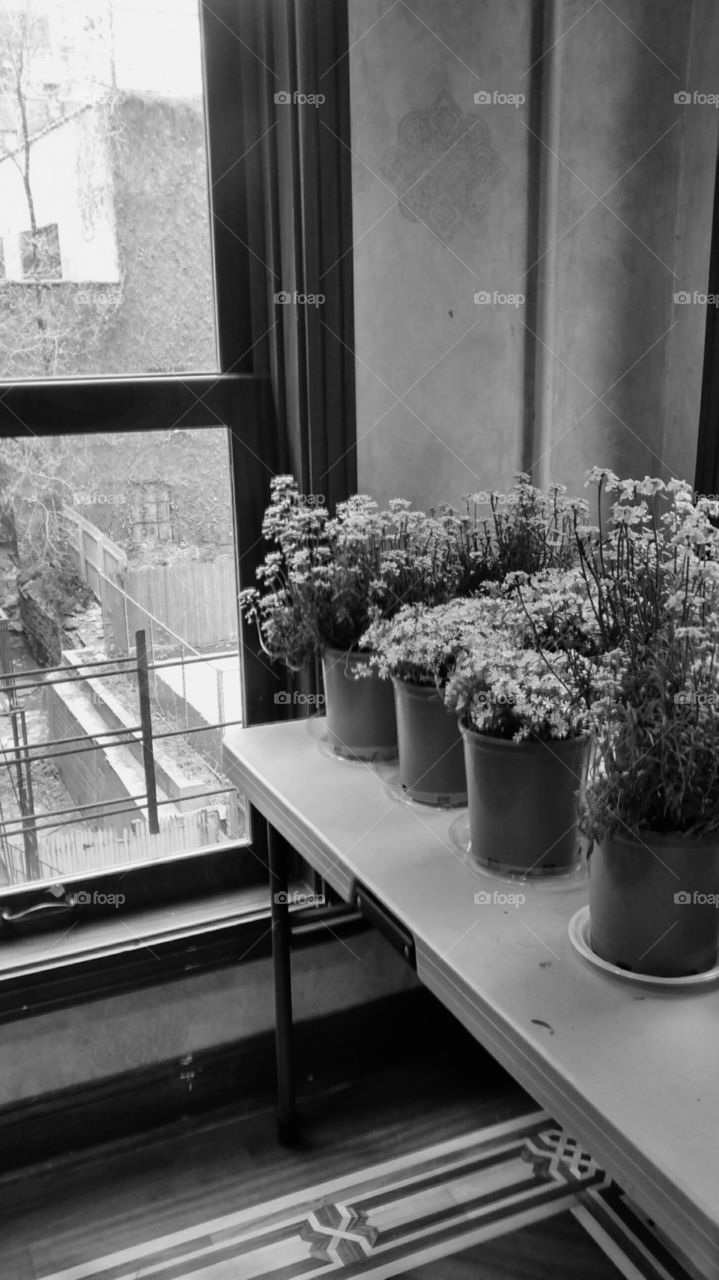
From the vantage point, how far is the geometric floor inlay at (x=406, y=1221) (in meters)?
2.00

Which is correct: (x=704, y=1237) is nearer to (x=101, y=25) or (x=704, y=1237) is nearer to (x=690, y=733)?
(x=690, y=733)

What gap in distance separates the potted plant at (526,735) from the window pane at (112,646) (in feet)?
3.00

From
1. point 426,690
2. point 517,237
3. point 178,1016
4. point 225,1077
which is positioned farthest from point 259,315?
point 225,1077

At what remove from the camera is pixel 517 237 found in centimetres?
236

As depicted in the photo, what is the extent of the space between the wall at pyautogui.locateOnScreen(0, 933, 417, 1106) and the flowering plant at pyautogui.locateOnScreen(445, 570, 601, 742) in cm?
115

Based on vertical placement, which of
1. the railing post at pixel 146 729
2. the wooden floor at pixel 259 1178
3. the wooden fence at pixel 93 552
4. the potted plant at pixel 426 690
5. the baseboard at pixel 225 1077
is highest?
the wooden fence at pixel 93 552

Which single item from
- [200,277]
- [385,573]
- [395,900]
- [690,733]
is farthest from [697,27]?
[395,900]

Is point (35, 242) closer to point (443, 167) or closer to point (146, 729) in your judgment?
point (443, 167)

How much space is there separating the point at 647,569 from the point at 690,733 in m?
0.35

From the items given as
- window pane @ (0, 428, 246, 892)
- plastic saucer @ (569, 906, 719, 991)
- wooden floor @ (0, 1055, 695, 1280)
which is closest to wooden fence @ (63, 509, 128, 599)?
window pane @ (0, 428, 246, 892)

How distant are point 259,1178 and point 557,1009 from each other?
1.24m

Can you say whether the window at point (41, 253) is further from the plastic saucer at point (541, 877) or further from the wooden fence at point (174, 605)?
the plastic saucer at point (541, 877)

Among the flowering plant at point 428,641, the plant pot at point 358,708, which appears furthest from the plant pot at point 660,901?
the plant pot at point 358,708

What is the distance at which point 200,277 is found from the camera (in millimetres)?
2227
